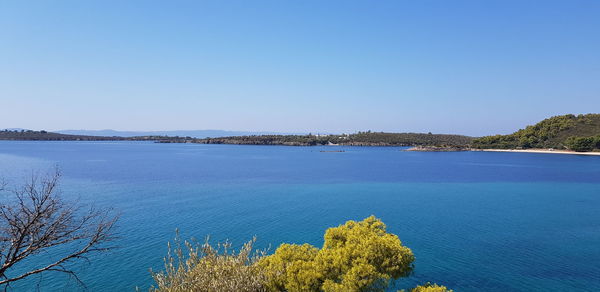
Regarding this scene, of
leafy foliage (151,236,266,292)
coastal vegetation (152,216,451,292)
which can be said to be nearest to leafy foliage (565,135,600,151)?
coastal vegetation (152,216,451,292)

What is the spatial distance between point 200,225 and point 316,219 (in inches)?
439

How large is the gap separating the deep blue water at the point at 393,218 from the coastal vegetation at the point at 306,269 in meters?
7.25

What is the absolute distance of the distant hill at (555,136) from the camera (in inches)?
5659

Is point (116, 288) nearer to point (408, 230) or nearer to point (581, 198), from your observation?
point (408, 230)

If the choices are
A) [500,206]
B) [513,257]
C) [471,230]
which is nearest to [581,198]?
[500,206]

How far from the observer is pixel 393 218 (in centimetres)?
3472

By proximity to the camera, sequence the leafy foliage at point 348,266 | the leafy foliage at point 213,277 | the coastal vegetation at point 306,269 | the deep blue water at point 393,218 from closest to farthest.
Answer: the leafy foliage at point 213,277 < the coastal vegetation at point 306,269 < the leafy foliage at point 348,266 < the deep blue water at point 393,218

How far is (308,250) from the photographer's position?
15250 millimetres

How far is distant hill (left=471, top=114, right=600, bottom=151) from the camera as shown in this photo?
472 feet

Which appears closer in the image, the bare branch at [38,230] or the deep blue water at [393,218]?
the bare branch at [38,230]

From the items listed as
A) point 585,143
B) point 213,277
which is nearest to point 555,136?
point 585,143

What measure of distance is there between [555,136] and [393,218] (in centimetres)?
16656

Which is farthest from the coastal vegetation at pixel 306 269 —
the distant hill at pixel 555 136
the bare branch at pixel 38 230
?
the distant hill at pixel 555 136

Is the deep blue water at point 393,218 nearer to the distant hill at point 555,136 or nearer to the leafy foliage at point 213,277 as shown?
the leafy foliage at point 213,277
